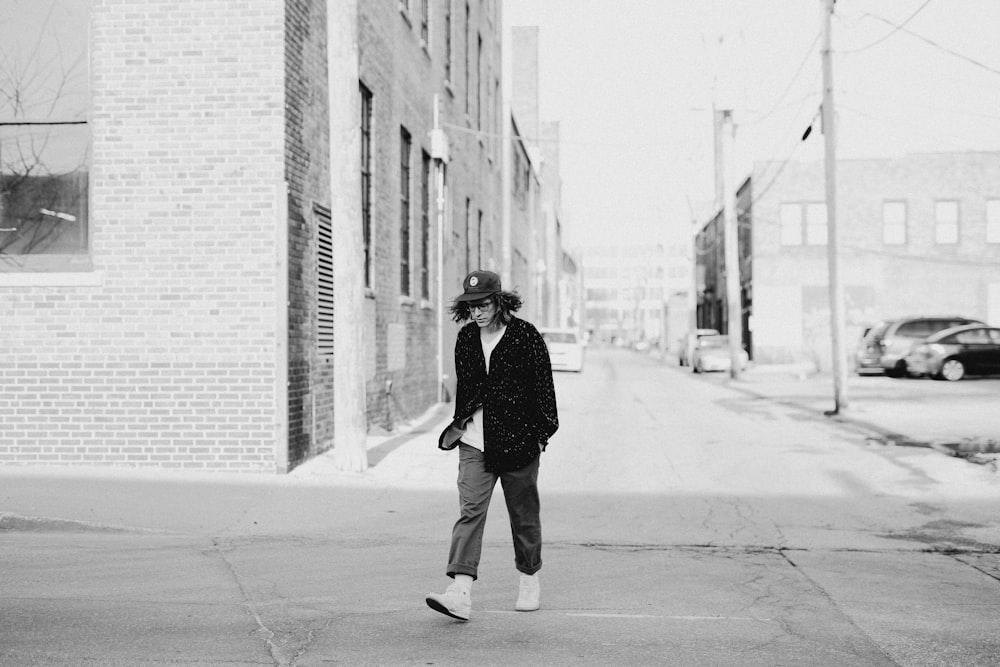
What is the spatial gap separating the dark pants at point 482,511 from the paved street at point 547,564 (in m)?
0.33

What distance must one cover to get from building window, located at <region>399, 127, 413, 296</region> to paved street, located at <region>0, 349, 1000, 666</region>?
4.45 metres

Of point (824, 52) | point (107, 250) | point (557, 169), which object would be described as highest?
point (557, 169)

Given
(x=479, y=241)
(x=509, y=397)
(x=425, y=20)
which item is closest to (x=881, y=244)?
(x=479, y=241)

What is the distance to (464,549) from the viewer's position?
543 centimetres

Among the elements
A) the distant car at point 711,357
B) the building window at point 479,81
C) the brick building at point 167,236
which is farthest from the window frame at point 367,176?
the distant car at point 711,357

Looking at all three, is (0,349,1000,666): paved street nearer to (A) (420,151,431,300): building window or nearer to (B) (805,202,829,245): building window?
(A) (420,151,431,300): building window

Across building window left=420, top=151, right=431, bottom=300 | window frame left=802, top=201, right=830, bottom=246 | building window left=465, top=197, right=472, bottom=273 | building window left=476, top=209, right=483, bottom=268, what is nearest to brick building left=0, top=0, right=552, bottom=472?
building window left=420, top=151, right=431, bottom=300

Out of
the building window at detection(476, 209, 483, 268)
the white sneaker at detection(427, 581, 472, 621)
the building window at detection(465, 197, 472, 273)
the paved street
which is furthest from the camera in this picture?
the building window at detection(476, 209, 483, 268)

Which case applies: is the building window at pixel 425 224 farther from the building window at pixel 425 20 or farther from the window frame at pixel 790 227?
the window frame at pixel 790 227

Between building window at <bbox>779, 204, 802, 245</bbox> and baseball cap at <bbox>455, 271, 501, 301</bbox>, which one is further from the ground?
building window at <bbox>779, 204, 802, 245</bbox>

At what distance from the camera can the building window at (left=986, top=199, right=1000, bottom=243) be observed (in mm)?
44156

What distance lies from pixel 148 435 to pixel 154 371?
64 cm

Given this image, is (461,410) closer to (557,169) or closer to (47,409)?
(47,409)

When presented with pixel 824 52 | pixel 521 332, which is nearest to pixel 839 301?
pixel 824 52
